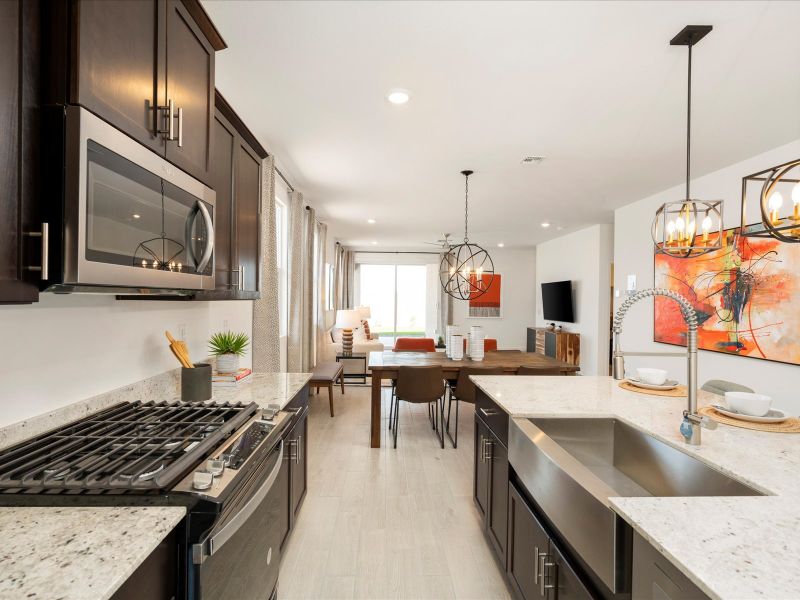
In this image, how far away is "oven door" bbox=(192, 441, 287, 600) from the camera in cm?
106

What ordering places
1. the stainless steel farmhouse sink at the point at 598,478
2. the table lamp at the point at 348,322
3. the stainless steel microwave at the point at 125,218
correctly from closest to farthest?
the stainless steel microwave at the point at 125,218, the stainless steel farmhouse sink at the point at 598,478, the table lamp at the point at 348,322

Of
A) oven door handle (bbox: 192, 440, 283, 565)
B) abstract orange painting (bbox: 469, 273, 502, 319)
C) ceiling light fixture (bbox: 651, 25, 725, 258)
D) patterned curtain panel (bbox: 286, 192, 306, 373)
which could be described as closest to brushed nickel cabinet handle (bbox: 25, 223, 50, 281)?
oven door handle (bbox: 192, 440, 283, 565)

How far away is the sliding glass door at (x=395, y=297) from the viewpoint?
1016 cm

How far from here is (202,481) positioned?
1.05 meters

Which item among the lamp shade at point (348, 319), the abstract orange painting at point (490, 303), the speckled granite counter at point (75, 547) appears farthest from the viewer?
the abstract orange painting at point (490, 303)

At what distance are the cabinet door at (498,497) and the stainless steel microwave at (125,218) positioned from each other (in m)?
1.54

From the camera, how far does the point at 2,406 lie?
3.94 feet

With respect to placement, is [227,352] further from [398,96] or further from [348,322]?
[348,322]

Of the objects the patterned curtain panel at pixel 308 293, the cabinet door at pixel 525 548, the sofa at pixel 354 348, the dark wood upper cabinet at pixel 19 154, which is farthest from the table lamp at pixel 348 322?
the dark wood upper cabinet at pixel 19 154

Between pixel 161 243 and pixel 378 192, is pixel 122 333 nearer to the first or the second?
pixel 161 243

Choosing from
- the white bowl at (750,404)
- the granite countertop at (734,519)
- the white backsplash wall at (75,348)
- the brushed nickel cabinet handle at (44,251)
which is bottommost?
the granite countertop at (734,519)

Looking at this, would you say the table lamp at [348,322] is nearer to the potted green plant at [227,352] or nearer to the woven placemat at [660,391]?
the potted green plant at [227,352]

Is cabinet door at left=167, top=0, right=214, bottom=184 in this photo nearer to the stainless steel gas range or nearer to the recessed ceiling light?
the stainless steel gas range

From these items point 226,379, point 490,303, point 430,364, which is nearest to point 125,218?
point 226,379
